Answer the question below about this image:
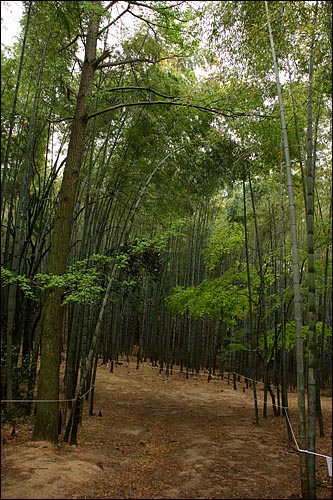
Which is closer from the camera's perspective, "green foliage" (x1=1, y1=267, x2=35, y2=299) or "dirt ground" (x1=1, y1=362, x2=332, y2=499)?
"dirt ground" (x1=1, y1=362, x2=332, y2=499)

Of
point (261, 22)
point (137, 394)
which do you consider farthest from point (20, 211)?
point (137, 394)

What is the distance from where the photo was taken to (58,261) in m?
4.31

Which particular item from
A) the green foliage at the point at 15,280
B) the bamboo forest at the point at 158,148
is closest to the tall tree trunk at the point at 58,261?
the bamboo forest at the point at 158,148

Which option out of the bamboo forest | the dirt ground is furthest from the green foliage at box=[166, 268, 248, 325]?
the dirt ground

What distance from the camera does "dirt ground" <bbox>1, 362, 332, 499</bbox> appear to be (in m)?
3.06

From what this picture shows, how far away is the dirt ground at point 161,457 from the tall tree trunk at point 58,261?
0.95 feet

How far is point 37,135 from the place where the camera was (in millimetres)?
5906

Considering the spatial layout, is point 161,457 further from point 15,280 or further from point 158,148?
point 158,148

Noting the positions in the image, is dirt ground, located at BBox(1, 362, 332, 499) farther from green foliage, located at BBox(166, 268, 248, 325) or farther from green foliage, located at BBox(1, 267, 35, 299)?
green foliage, located at BBox(166, 268, 248, 325)

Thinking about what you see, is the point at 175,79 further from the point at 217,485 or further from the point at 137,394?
the point at 137,394

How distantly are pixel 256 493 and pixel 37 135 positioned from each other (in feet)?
16.9

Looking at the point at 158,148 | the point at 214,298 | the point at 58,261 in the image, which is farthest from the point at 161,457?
the point at 158,148

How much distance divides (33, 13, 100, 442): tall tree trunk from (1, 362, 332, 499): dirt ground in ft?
0.95

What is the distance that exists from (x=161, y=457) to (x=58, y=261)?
2.26 m
